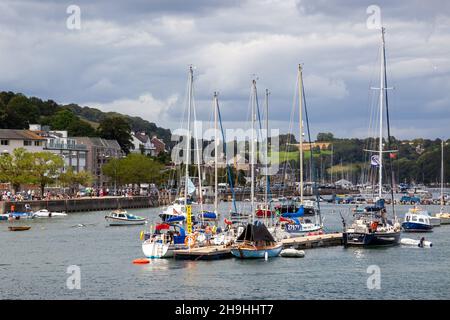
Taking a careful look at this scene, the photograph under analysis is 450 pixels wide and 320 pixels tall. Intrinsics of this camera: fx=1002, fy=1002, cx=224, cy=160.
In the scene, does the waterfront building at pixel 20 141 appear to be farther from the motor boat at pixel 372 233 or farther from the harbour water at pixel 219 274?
the motor boat at pixel 372 233

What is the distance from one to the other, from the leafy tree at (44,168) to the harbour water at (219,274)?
74921 millimetres

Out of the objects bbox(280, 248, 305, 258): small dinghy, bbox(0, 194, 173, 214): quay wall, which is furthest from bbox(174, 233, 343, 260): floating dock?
bbox(0, 194, 173, 214): quay wall

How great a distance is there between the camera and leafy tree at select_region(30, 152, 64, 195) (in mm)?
166375

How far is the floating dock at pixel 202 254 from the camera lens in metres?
71.8

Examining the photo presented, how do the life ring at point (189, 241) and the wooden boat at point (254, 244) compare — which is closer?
the wooden boat at point (254, 244)

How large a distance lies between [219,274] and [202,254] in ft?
20.1

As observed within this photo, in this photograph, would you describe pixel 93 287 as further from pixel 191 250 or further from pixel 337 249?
pixel 337 249

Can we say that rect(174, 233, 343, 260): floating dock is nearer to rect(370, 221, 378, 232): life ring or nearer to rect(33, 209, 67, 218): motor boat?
rect(370, 221, 378, 232): life ring

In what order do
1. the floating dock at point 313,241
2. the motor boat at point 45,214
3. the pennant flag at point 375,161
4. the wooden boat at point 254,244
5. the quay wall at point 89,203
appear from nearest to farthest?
the wooden boat at point 254,244
the floating dock at point 313,241
the pennant flag at point 375,161
the motor boat at point 45,214
the quay wall at point 89,203

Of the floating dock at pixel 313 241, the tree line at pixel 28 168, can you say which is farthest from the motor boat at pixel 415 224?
the tree line at pixel 28 168

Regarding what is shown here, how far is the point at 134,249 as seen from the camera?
8531 cm

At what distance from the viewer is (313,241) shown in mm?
85438
